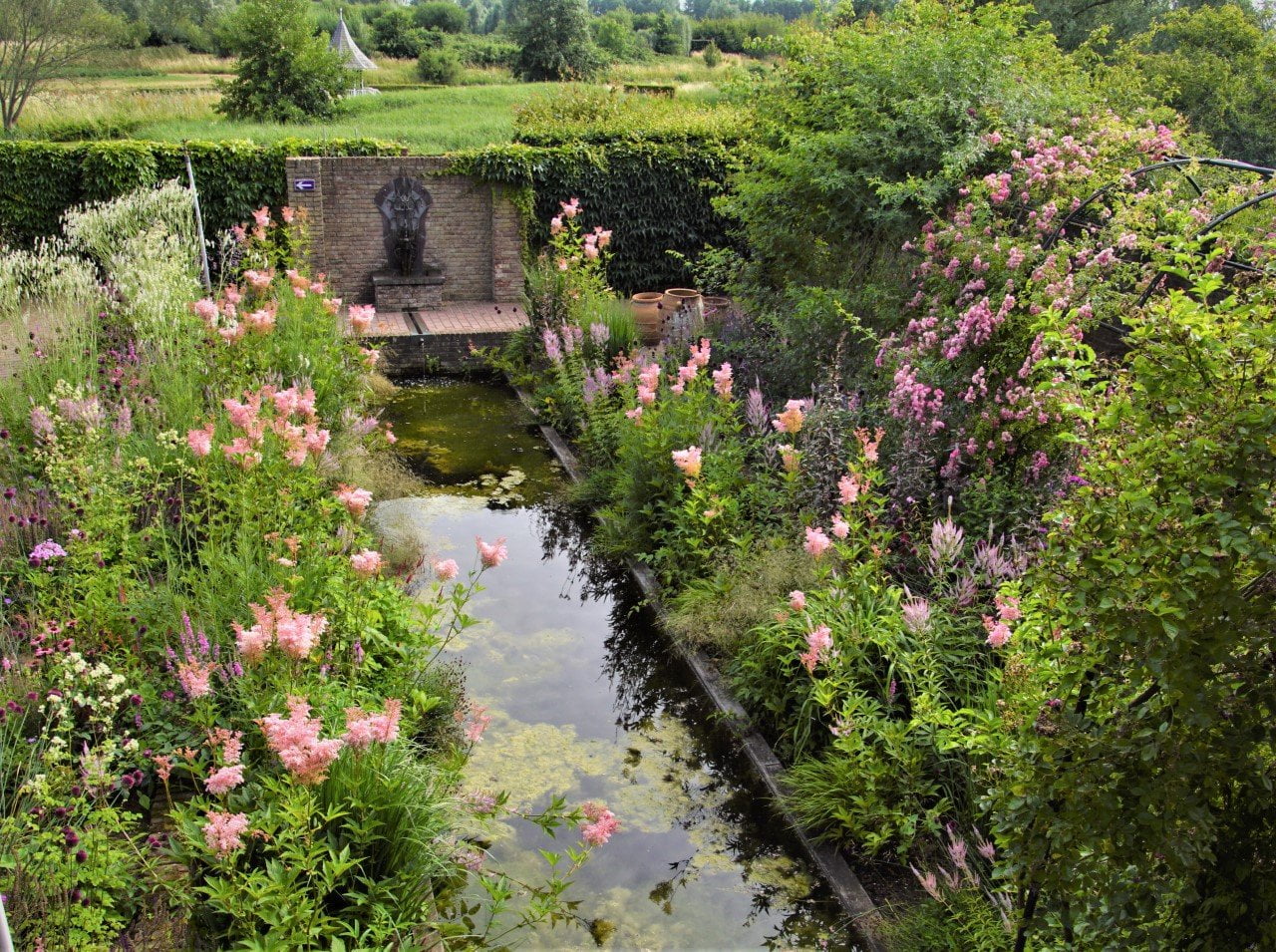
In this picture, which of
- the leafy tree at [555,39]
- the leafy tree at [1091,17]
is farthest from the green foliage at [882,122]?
the leafy tree at [555,39]

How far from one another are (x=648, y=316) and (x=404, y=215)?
3.37 meters

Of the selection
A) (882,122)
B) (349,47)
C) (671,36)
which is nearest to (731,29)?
(671,36)

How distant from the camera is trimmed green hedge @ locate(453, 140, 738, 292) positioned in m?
12.2

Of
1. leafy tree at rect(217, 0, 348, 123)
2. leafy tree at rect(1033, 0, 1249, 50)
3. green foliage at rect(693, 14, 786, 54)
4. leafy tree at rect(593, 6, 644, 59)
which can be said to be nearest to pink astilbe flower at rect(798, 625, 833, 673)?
leafy tree at rect(217, 0, 348, 123)

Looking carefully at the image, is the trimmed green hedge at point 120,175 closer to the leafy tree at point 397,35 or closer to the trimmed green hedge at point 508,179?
the trimmed green hedge at point 508,179

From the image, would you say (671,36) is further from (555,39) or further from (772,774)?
(772,774)

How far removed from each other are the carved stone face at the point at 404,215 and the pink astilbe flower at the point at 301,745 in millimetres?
9868

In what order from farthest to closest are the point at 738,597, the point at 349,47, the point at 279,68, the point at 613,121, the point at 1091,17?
the point at 349,47
the point at 1091,17
the point at 279,68
the point at 613,121
the point at 738,597

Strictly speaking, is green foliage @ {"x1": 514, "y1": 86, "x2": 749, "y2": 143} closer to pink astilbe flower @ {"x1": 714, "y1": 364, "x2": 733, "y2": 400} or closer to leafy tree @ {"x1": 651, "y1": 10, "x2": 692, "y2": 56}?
pink astilbe flower @ {"x1": 714, "y1": 364, "x2": 733, "y2": 400}

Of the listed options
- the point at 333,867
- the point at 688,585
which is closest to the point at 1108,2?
the point at 688,585

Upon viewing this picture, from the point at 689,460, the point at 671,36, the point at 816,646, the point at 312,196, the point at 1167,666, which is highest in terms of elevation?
the point at 671,36

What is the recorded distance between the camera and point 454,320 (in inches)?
447

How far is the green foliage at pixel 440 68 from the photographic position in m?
34.4

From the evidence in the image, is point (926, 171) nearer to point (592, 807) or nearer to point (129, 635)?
point (592, 807)
